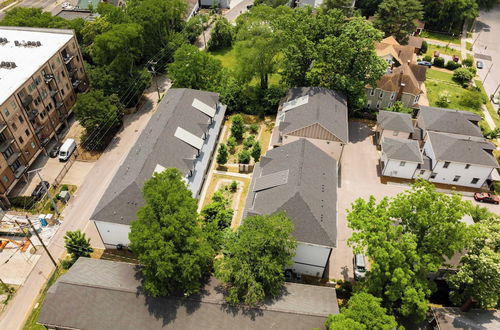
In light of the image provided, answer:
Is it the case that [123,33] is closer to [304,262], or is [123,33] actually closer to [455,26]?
[304,262]

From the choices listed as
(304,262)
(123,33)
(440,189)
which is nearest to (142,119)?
(123,33)

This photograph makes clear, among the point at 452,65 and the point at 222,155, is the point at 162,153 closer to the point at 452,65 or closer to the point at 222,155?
the point at 222,155

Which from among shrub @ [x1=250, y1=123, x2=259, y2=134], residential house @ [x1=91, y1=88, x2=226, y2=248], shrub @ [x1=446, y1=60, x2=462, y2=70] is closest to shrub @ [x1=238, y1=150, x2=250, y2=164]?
residential house @ [x1=91, y1=88, x2=226, y2=248]

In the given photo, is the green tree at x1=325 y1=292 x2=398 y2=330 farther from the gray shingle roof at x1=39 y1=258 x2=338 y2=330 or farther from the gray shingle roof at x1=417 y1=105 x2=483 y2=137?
the gray shingle roof at x1=417 y1=105 x2=483 y2=137

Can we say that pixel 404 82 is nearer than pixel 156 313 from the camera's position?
No

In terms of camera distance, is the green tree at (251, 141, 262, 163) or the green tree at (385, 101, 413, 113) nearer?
the green tree at (251, 141, 262, 163)

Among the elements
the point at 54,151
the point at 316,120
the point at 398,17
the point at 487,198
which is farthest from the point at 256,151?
the point at 398,17
